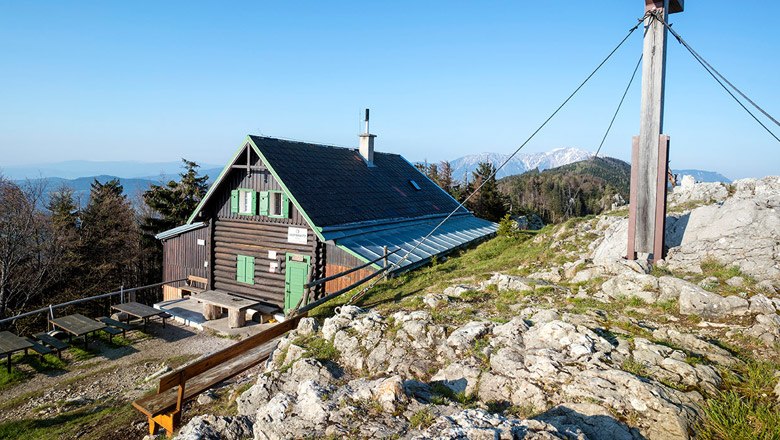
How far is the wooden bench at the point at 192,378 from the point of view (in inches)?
285

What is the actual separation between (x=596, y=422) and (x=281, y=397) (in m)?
3.86

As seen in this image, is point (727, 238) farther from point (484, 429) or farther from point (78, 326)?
point (78, 326)

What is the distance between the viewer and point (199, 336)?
16281 mm

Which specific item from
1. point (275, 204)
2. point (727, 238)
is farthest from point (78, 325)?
point (727, 238)

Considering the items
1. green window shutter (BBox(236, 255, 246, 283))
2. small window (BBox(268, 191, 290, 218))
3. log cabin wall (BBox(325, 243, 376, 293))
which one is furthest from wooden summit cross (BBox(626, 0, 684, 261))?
green window shutter (BBox(236, 255, 246, 283))

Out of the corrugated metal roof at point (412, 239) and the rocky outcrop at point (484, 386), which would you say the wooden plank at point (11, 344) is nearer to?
the corrugated metal roof at point (412, 239)

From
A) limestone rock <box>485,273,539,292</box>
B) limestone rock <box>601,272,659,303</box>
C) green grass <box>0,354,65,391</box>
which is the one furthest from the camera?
green grass <box>0,354,65,391</box>

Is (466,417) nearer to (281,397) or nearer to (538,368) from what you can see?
(538,368)

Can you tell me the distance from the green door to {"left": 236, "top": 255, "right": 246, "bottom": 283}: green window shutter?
234 cm

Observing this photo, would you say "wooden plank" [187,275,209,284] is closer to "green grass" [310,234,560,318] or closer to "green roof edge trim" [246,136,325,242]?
"green roof edge trim" [246,136,325,242]

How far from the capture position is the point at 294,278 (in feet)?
58.6

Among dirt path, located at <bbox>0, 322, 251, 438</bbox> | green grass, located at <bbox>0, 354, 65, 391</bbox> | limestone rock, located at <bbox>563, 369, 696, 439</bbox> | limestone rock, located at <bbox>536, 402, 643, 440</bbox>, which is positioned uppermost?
limestone rock, located at <bbox>563, 369, 696, 439</bbox>

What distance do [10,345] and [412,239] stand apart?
14710 millimetres

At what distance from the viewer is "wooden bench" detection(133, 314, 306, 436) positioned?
723 centimetres
